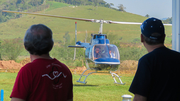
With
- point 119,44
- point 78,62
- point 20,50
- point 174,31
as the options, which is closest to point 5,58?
point 20,50

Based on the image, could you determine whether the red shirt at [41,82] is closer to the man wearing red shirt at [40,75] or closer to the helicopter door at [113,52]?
the man wearing red shirt at [40,75]

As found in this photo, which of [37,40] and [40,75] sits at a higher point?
[37,40]

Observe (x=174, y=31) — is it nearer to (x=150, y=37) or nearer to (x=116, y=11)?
(x=150, y=37)

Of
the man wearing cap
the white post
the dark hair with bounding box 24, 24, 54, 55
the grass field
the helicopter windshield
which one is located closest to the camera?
the man wearing cap

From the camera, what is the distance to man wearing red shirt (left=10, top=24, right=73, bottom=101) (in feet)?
3.72

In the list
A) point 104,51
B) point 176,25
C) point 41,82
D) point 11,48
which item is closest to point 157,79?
point 41,82

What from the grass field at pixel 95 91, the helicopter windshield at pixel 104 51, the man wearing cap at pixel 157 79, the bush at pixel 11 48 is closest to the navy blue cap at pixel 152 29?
the man wearing cap at pixel 157 79

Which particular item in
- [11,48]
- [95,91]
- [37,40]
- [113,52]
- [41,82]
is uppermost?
[37,40]

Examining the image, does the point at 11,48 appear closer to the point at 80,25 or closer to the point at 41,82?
the point at 80,25

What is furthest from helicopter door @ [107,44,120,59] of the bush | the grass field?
the bush

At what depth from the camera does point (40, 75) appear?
1165 mm

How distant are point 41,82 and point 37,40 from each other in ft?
0.72

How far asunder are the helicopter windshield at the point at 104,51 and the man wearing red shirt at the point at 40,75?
7.10 m

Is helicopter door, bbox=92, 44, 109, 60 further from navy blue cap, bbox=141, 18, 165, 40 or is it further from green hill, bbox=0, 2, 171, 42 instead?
green hill, bbox=0, 2, 171, 42
